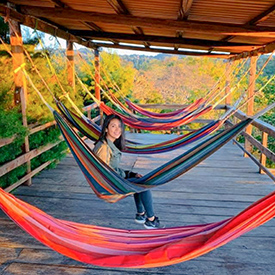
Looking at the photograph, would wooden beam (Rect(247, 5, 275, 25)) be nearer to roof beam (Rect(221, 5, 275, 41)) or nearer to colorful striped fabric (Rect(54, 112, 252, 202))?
roof beam (Rect(221, 5, 275, 41))

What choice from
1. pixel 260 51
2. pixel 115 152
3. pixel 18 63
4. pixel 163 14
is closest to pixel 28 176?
pixel 18 63

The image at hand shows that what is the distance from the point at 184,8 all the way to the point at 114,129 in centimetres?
91

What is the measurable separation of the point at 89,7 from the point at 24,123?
1047mm

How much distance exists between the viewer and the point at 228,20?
2486 millimetres

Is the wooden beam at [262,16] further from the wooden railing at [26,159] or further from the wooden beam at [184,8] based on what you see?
the wooden railing at [26,159]

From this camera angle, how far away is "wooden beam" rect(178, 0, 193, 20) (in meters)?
1.95

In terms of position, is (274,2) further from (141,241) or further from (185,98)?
(185,98)

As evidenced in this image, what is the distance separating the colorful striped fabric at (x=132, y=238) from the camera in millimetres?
1218

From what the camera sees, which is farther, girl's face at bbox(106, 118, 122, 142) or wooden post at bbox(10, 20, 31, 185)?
wooden post at bbox(10, 20, 31, 185)

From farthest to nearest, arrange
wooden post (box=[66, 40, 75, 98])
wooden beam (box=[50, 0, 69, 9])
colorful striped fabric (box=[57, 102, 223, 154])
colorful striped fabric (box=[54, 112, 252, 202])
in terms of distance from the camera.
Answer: wooden post (box=[66, 40, 75, 98])
colorful striped fabric (box=[57, 102, 223, 154])
wooden beam (box=[50, 0, 69, 9])
colorful striped fabric (box=[54, 112, 252, 202])

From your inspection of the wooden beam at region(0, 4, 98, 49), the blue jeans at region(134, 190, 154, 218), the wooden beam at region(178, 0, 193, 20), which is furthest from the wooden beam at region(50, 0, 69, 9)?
the blue jeans at region(134, 190, 154, 218)

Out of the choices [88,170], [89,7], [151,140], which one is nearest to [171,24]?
[89,7]

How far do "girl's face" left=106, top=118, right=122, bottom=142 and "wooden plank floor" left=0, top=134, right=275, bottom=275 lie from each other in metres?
0.58

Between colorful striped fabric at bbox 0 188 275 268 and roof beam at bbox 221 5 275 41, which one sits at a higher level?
roof beam at bbox 221 5 275 41
